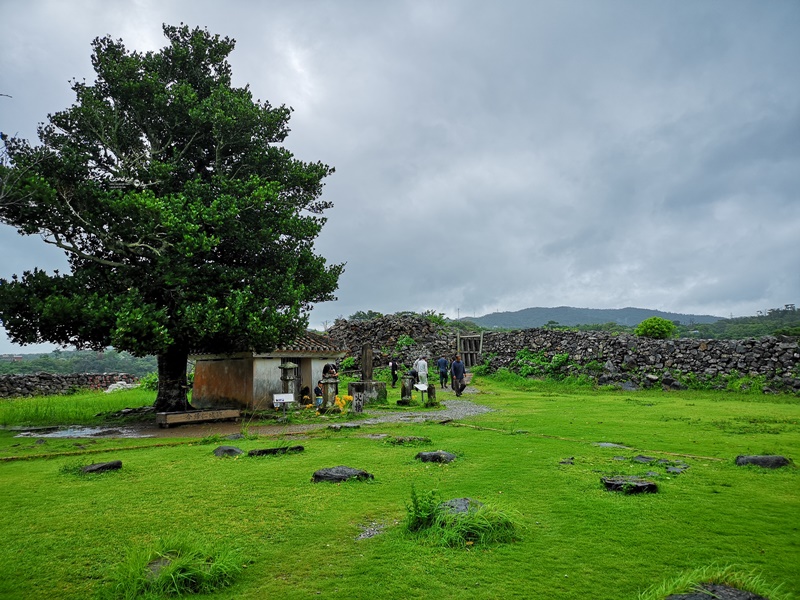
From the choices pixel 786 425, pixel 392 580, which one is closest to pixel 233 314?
pixel 392 580

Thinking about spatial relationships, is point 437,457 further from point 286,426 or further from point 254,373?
point 254,373

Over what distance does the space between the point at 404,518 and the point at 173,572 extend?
2296 mm

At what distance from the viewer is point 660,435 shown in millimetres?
10438

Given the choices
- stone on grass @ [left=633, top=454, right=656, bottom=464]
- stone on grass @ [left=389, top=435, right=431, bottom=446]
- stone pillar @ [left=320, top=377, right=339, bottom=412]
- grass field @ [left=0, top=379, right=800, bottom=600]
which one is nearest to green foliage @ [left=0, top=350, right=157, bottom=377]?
stone pillar @ [left=320, top=377, right=339, bottom=412]

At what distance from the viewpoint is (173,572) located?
378 cm

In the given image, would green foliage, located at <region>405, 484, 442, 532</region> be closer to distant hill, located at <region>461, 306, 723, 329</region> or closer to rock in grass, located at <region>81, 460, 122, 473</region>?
rock in grass, located at <region>81, 460, 122, 473</region>

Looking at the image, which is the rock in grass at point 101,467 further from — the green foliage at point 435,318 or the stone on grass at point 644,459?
the green foliage at point 435,318

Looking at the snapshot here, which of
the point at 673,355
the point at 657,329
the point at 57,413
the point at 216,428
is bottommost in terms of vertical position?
the point at 216,428

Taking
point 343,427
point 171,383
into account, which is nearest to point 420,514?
point 343,427

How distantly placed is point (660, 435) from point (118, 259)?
15.6 meters

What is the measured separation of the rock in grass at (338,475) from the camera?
6.83 metres

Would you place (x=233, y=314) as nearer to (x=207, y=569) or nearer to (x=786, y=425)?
(x=207, y=569)

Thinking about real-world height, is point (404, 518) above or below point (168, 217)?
below

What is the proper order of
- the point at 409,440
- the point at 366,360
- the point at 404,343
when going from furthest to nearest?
the point at 404,343, the point at 366,360, the point at 409,440
